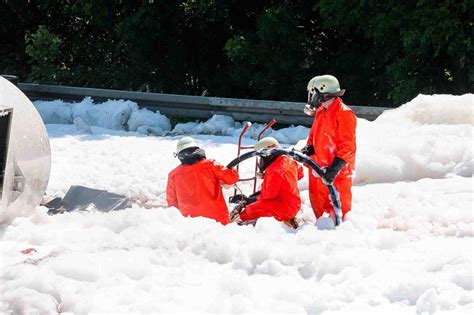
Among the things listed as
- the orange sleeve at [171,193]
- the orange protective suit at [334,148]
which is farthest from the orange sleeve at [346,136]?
the orange sleeve at [171,193]

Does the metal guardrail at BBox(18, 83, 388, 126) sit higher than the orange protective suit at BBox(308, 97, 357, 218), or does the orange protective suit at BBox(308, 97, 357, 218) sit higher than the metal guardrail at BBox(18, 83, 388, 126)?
the orange protective suit at BBox(308, 97, 357, 218)

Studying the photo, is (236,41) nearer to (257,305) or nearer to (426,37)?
(426,37)

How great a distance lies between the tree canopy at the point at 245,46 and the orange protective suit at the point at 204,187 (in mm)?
6956

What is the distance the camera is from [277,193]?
7.87 metres

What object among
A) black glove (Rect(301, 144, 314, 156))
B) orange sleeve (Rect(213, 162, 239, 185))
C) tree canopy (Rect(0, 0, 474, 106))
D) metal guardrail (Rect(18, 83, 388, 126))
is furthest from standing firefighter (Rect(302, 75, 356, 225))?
tree canopy (Rect(0, 0, 474, 106))

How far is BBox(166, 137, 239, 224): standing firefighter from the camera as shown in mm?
7801

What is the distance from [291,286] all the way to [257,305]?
1.05ft

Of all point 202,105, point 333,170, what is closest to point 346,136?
point 333,170

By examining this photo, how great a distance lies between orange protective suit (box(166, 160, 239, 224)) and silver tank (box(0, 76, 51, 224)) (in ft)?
Answer: 3.98

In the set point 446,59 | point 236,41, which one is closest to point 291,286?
point 446,59

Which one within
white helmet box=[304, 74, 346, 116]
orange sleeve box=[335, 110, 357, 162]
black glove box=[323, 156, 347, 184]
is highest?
white helmet box=[304, 74, 346, 116]

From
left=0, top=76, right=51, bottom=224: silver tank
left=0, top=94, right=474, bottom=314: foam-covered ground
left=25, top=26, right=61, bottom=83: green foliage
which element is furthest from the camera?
left=25, top=26, right=61, bottom=83: green foliage

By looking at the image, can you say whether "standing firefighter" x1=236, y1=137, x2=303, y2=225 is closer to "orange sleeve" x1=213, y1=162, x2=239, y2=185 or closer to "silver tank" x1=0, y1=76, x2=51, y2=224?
"orange sleeve" x1=213, y1=162, x2=239, y2=185

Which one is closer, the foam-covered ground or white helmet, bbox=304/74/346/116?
the foam-covered ground
